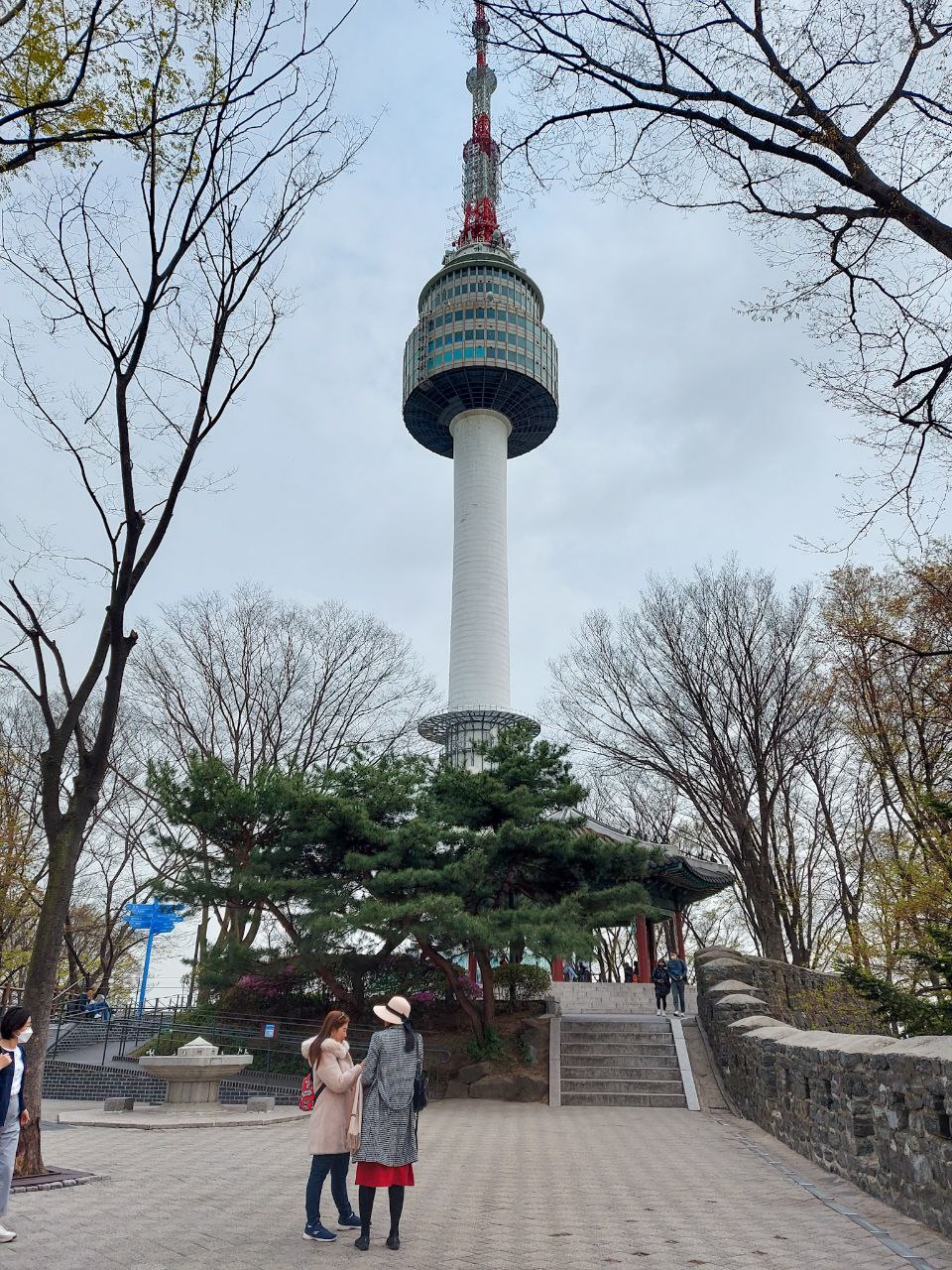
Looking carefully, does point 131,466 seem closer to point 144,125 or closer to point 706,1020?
point 144,125

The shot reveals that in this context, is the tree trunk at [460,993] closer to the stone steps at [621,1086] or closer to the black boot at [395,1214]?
the stone steps at [621,1086]

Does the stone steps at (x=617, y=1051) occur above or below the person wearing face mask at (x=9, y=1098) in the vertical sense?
below

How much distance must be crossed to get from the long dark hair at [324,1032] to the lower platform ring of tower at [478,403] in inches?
1816

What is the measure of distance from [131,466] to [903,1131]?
829 cm

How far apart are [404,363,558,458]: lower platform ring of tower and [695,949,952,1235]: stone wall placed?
41866mm

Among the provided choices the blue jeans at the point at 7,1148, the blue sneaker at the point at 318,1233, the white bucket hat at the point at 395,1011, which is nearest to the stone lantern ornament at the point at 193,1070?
the blue jeans at the point at 7,1148

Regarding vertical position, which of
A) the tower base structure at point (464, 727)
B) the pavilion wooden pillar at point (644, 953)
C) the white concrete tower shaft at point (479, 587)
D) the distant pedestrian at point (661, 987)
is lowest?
the distant pedestrian at point (661, 987)

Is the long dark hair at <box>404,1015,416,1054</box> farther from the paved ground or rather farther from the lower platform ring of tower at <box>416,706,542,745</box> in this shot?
the lower platform ring of tower at <box>416,706,542,745</box>

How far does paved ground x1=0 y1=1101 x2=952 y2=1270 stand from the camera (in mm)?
4811

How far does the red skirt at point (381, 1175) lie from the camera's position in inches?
202

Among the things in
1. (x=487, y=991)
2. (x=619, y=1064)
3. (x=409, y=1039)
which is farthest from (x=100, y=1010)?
(x=409, y=1039)

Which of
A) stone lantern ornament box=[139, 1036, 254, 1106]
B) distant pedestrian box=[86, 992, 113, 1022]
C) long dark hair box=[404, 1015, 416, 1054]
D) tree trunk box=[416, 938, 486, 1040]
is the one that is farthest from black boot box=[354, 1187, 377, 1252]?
distant pedestrian box=[86, 992, 113, 1022]

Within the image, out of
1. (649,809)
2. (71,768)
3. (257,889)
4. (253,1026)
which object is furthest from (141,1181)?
(649,809)

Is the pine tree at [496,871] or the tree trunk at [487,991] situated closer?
the pine tree at [496,871]
